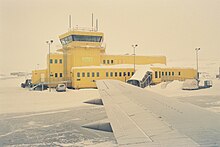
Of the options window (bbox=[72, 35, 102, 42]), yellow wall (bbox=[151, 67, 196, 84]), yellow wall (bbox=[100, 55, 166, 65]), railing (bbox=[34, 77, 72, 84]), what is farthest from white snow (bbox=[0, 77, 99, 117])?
yellow wall (bbox=[100, 55, 166, 65])

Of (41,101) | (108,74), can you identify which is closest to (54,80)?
(108,74)

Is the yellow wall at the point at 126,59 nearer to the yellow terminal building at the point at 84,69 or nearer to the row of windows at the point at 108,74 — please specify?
the yellow terminal building at the point at 84,69

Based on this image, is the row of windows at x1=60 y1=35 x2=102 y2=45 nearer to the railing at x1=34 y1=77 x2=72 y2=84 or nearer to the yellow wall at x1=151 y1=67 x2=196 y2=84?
the railing at x1=34 y1=77 x2=72 y2=84

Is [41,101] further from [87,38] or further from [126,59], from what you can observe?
[126,59]

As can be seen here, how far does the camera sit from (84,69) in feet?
106

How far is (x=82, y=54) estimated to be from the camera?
116ft

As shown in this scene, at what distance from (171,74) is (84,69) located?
14965 mm

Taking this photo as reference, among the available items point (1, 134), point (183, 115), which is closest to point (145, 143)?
point (183, 115)

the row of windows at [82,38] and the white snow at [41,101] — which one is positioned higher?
Result: the row of windows at [82,38]

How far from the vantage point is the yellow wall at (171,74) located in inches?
1376

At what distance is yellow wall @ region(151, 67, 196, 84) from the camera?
35.0 metres

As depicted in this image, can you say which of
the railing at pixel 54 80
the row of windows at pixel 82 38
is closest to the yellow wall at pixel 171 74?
the row of windows at pixel 82 38

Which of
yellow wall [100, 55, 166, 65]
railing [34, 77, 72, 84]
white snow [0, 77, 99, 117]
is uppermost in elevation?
yellow wall [100, 55, 166, 65]

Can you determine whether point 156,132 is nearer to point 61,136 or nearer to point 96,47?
point 61,136
